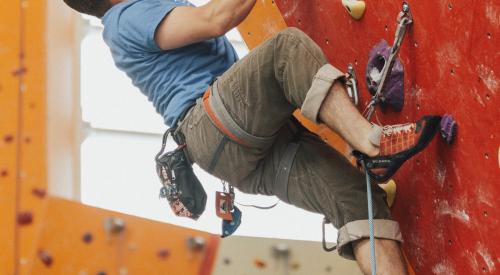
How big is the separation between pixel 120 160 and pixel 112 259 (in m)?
0.44

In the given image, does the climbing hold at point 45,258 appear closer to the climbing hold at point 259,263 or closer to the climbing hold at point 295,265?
the climbing hold at point 259,263

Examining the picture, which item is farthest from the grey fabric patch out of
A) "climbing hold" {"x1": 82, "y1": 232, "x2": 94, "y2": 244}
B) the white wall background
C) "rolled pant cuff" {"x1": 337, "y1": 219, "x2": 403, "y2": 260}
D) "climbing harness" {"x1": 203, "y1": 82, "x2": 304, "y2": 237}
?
the white wall background

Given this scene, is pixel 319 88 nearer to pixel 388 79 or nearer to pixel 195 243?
pixel 388 79

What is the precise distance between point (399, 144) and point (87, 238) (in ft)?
4.65

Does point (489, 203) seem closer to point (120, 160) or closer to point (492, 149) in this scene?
point (492, 149)

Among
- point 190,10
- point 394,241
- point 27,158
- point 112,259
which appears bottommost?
point 112,259

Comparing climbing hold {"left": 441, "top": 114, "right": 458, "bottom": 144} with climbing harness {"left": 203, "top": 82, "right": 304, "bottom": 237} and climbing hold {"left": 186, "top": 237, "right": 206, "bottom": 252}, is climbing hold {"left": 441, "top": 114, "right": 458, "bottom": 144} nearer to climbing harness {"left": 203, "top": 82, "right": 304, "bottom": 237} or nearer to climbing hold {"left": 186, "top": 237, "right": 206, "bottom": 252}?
climbing harness {"left": 203, "top": 82, "right": 304, "bottom": 237}

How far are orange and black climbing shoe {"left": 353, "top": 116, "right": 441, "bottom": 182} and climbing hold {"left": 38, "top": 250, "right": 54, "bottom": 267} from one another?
1.42m

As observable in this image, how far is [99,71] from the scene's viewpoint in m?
3.31

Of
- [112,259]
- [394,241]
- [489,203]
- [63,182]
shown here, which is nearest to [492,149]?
[489,203]

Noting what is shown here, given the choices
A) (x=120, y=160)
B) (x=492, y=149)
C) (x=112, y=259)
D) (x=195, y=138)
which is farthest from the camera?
(x=120, y=160)

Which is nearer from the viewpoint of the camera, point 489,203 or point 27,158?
point 489,203

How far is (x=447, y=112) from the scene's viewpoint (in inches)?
77.9

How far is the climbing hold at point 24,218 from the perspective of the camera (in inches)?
120
